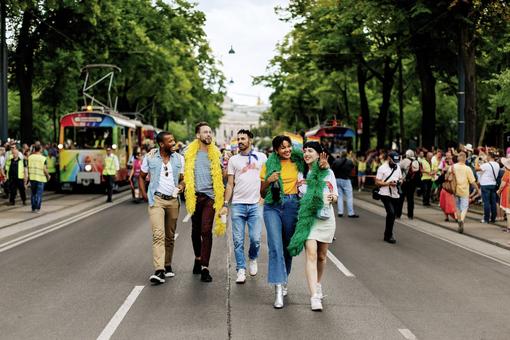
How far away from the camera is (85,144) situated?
27531mm

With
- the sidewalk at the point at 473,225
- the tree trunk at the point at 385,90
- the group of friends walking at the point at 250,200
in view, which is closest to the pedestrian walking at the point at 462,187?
the sidewalk at the point at 473,225

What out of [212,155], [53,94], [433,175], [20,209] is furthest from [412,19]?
[53,94]

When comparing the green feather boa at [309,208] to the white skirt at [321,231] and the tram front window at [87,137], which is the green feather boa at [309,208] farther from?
the tram front window at [87,137]

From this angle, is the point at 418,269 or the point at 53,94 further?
the point at 53,94

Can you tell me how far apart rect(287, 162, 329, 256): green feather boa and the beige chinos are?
2.06 meters

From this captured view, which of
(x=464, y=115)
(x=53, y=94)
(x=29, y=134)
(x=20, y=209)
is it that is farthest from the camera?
(x=53, y=94)

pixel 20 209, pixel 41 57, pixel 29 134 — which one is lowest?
pixel 20 209

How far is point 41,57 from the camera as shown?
30.5 m

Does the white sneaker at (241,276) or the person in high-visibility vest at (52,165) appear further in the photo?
the person in high-visibility vest at (52,165)

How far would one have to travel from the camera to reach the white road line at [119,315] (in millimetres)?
6398

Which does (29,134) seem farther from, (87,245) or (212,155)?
(212,155)

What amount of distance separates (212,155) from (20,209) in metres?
12.2

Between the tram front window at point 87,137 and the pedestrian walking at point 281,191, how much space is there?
20.6 metres

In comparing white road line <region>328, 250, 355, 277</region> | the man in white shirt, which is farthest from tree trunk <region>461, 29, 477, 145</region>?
white road line <region>328, 250, 355, 277</region>
